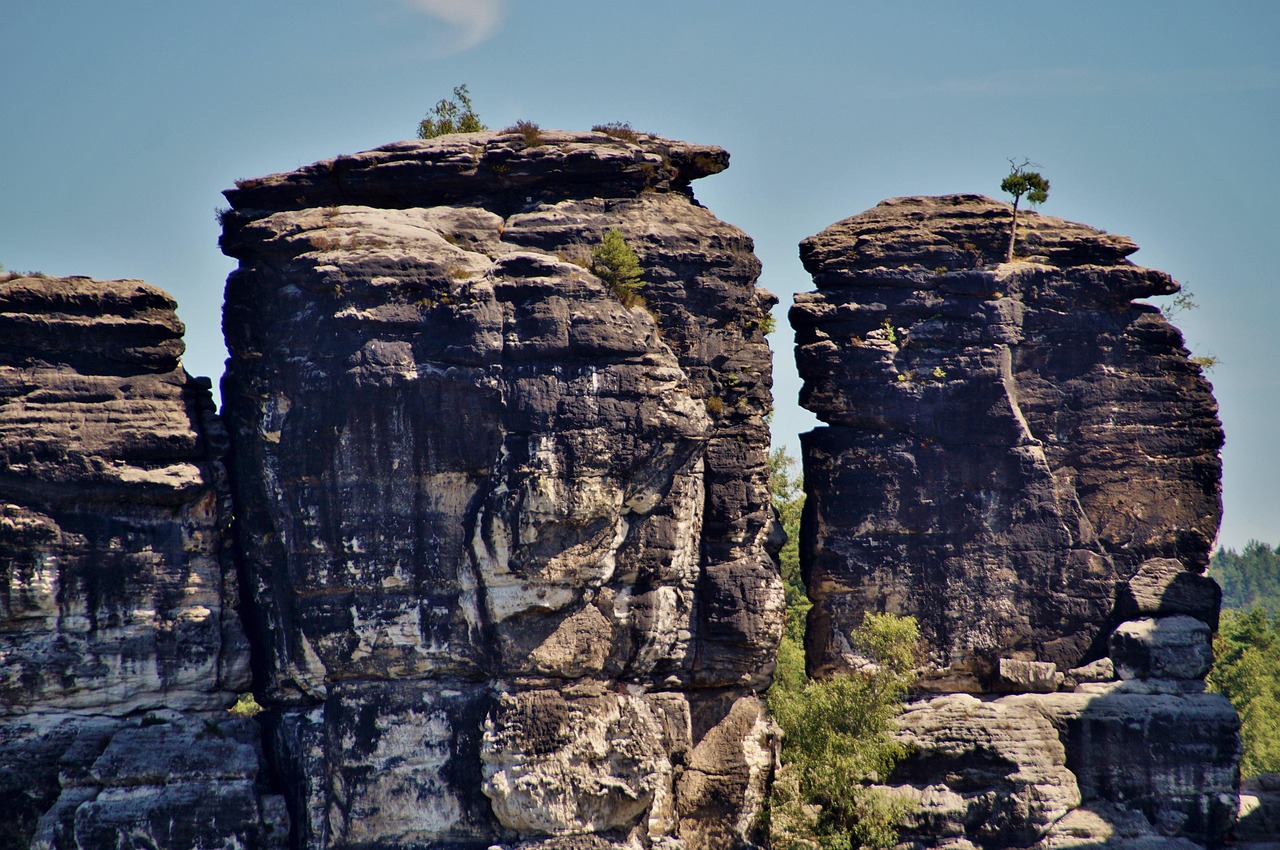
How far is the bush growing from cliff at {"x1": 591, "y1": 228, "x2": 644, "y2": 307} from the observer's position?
104 ft

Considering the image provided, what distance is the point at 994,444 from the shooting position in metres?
34.9

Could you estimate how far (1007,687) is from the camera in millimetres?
34375

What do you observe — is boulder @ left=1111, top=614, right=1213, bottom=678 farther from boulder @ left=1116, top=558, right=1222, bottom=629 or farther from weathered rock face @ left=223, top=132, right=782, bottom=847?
weathered rock face @ left=223, top=132, right=782, bottom=847

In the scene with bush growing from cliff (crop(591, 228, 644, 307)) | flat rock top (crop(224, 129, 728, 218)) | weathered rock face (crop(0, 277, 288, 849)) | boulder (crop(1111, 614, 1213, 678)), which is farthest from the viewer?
boulder (crop(1111, 614, 1213, 678))

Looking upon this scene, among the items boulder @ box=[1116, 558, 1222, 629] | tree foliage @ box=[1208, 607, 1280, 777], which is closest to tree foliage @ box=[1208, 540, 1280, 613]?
tree foliage @ box=[1208, 607, 1280, 777]

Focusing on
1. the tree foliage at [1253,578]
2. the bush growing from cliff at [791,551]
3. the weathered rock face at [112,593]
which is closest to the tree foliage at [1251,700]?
the bush growing from cliff at [791,551]

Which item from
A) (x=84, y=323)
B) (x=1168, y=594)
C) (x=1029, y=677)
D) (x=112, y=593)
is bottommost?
(x=1029, y=677)

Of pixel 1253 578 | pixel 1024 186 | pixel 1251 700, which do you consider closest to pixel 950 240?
pixel 1024 186

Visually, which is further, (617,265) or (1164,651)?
(1164,651)

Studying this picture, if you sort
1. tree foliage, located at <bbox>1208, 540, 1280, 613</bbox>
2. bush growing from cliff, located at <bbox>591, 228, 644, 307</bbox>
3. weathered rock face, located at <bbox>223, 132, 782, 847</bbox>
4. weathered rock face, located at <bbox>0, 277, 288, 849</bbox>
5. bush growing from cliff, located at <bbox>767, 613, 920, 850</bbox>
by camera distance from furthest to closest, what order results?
tree foliage, located at <bbox>1208, 540, 1280, 613</bbox>, bush growing from cliff, located at <bbox>767, 613, 920, 850</bbox>, bush growing from cliff, located at <bbox>591, 228, 644, 307</bbox>, weathered rock face, located at <bbox>0, 277, 288, 849</bbox>, weathered rock face, located at <bbox>223, 132, 782, 847</bbox>

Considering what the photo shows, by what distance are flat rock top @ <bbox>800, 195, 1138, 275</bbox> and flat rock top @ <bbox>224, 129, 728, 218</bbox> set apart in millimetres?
4553

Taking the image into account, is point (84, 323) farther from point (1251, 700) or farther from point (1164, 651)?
point (1251, 700)

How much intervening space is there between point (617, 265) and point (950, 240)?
26.9ft

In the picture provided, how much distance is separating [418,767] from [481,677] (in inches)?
81.8
